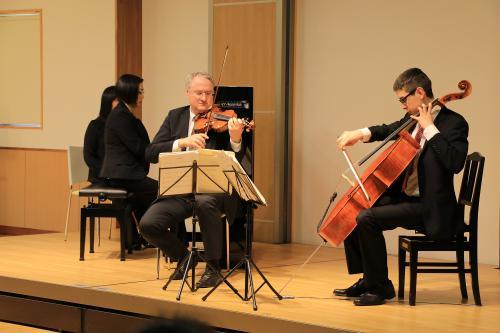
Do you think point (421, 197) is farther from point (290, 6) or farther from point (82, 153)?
point (82, 153)

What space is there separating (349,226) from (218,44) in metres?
2.98

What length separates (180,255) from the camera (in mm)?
4695

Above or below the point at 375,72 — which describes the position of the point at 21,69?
above

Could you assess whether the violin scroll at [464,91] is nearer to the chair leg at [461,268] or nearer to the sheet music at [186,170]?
the chair leg at [461,268]

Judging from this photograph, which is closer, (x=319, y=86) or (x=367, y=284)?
(x=367, y=284)

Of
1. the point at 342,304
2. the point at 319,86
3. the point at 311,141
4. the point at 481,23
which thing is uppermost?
the point at 481,23

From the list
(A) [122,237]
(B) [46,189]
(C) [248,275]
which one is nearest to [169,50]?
(B) [46,189]

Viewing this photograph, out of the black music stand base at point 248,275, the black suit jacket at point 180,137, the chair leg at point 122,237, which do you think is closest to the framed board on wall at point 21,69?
the chair leg at point 122,237

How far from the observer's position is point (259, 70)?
6430 mm

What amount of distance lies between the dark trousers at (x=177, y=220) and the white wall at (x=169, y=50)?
2486mm

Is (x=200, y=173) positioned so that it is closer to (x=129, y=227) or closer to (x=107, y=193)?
(x=107, y=193)

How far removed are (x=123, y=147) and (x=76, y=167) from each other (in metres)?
1.14

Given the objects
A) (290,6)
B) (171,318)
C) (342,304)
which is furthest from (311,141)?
(171,318)

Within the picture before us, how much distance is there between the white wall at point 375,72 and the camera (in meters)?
5.57
